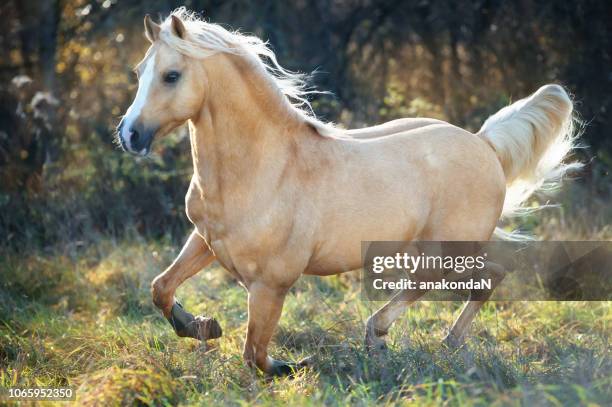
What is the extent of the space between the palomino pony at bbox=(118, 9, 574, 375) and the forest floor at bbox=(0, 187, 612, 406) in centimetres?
29

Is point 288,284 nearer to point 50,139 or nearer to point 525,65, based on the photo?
point 50,139

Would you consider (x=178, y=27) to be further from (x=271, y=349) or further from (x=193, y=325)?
(x=271, y=349)

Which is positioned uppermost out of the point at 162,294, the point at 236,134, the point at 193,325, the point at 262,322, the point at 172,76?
the point at 172,76

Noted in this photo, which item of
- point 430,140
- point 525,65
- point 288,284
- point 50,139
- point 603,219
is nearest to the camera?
point 288,284

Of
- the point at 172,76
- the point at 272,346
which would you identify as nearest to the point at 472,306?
the point at 272,346

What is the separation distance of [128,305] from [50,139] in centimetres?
344

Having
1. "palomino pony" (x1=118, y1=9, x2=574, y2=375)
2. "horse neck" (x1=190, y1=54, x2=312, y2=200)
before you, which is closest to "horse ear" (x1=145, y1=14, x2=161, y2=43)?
"palomino pony" (x1=118, y1=9, x2=574, y2=375)

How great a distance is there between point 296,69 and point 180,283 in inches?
239

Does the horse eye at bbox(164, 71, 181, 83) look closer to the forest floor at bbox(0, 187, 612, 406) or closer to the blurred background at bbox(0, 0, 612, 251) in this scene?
the forest floor at bbox(0, 187, 612, 406)

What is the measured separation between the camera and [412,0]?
10234 millimetres

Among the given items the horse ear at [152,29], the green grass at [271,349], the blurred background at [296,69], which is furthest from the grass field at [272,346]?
the horse ear at [152,29]

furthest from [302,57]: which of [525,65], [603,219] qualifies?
[603,219]

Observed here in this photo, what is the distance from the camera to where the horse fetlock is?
4.47 m

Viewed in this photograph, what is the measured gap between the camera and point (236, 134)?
4.20 meters
